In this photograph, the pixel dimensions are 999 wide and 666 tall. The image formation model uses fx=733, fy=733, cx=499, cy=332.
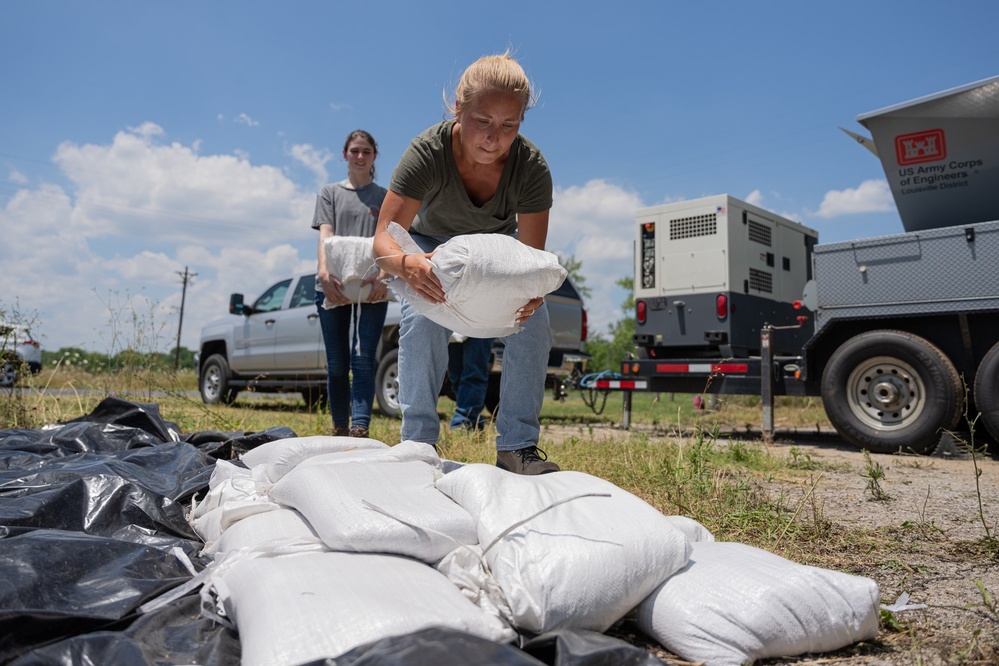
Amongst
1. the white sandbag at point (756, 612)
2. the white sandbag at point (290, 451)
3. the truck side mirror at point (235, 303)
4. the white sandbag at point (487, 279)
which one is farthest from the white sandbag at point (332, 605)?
the truck side mirror at point (235, 303)

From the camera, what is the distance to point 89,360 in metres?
5.86

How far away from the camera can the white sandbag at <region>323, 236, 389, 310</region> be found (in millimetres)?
4348

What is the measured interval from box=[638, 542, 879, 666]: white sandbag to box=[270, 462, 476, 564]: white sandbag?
473 mm

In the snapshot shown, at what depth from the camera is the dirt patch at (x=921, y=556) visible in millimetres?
1562

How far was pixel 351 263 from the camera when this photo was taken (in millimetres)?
4359

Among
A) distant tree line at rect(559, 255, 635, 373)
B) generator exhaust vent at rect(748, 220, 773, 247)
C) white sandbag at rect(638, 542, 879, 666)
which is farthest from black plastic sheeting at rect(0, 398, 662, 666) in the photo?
distant tree line at rect(559, 255, 635, 373)

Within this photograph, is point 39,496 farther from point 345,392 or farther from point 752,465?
point 752,465

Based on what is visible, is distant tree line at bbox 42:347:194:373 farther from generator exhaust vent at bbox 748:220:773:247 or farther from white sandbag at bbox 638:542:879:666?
generator exhaust vent at bbox 748:220:773:247

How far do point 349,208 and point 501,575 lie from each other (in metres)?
3.65

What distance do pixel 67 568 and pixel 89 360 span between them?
189 inches

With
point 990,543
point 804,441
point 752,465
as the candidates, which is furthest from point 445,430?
point 804,441

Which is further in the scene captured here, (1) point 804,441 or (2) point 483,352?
(1) point 804,441

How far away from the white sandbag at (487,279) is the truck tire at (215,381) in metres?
8.48

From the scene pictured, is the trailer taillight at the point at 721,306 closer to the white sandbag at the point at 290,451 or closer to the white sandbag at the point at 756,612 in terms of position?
the white sandbag at the point at 290,451
